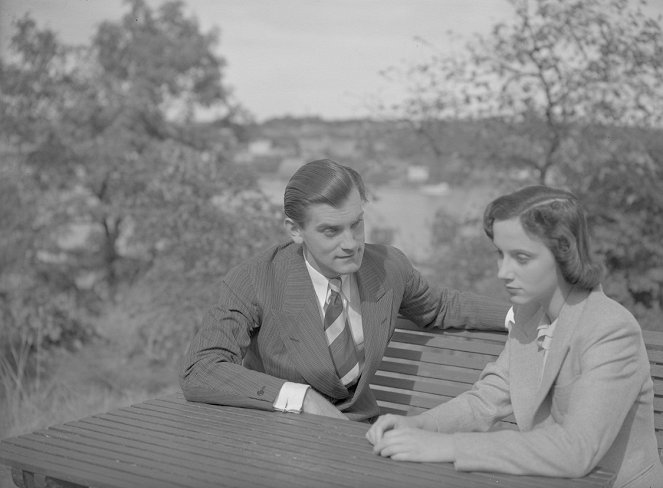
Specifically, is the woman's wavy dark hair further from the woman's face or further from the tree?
the tree

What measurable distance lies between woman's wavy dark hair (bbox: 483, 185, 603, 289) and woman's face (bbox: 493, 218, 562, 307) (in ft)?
0.06

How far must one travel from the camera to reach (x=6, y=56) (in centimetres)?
706

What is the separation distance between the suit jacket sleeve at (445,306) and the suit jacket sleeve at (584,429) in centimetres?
110

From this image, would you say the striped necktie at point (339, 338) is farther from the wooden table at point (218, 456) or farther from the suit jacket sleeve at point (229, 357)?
the wooden table at point (218, 456)

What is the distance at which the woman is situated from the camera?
8.25 ft

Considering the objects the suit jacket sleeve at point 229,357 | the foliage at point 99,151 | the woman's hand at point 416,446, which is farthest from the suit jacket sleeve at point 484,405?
the foliage at point 99,151

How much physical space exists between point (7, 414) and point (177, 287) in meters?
1.34

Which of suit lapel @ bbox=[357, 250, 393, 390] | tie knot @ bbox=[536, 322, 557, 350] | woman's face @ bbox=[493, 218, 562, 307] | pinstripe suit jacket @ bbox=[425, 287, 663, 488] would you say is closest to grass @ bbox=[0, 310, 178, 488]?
suit lapel @ bbox=[357, 250, 393, 390]

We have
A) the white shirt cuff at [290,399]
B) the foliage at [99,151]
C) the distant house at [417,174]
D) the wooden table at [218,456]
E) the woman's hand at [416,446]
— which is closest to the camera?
the wooden table at [218,456]

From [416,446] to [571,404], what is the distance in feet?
1.42

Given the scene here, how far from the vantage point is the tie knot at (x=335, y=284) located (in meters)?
3.47

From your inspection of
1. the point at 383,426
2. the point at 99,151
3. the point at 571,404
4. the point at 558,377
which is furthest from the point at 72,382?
the point at 571,404

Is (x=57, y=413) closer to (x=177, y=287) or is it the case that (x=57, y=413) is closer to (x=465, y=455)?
(x=177, y=287)

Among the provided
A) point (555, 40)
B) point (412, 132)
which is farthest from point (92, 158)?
point (555, 40)
